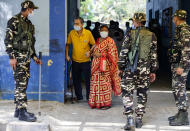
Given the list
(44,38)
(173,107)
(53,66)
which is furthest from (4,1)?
(173,107)

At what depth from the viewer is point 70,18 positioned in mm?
8820

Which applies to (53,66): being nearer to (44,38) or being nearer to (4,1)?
(44,38)

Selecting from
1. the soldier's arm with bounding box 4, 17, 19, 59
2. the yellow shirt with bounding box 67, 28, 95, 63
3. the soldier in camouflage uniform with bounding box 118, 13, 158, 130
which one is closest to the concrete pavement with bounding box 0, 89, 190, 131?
the soldier in camouflage uniform with bounding box 118, 13, 158, 130

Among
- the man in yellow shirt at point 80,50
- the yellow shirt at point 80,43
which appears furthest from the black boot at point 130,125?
the yellow shirt at point 80,43

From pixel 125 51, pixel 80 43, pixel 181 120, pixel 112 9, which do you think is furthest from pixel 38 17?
pixel 112 9

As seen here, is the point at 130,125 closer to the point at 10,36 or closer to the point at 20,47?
the point at 20,47

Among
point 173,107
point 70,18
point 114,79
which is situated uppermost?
point 70,18

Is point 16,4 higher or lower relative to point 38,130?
higher

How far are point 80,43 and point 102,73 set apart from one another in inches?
30.4

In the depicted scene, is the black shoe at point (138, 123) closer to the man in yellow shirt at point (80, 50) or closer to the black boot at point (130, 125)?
the black boot at point (130, 125)

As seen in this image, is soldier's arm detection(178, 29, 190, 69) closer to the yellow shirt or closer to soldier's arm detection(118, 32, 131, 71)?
soldier's arm detection(118, 32, 131, 71)

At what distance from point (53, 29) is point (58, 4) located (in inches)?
19.3

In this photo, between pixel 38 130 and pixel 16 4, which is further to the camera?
pixel 16 4

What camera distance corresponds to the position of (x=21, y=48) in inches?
205
